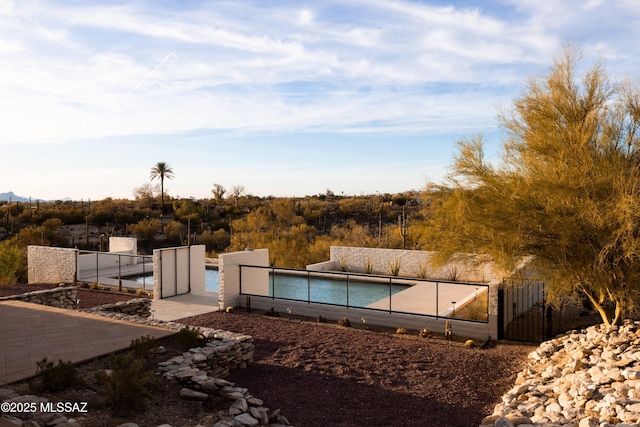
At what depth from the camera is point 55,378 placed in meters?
5.80

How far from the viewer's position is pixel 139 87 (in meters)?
14.9

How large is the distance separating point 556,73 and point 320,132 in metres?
19.8

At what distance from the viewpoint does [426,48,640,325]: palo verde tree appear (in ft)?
26.3

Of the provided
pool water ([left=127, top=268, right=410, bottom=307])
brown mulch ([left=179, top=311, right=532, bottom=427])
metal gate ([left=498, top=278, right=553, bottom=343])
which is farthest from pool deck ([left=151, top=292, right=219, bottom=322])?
metal gate ([left=498, top=278, right=553, bottom=343])

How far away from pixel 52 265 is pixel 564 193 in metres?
18.4

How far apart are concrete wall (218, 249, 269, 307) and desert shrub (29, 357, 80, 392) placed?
6.69 m

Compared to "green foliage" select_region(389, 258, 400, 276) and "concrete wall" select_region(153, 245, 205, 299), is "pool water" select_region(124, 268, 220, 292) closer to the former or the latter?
"concrete wall" select_region(153, 245, 205, 299)

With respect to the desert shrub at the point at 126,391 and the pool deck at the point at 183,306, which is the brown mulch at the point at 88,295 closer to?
the pool deck at the point at 183,306

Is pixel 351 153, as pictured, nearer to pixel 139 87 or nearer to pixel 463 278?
pixel 463 278

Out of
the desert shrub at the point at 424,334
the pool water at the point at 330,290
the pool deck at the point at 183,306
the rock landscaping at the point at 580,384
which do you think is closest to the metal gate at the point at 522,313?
the rock landscaping at the point at 580,384

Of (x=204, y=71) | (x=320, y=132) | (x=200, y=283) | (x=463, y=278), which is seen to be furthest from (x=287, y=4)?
(x=320, y=132)

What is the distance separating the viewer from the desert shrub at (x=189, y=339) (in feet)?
26.7

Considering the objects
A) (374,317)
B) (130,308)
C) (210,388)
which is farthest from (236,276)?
(210,388)

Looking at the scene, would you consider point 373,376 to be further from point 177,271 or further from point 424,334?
point 177,271
